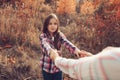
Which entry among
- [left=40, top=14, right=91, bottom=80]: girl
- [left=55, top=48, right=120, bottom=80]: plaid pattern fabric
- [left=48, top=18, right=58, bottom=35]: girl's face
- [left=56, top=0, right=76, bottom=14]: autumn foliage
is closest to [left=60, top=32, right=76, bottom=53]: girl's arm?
[left=40, top=14, right=91, bottom=80]: girl

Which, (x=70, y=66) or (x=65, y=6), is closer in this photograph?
(x=70, y=66)

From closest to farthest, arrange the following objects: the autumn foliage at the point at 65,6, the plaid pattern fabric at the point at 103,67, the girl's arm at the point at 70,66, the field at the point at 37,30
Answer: the plaid pattern fabric at the point at 103,67 → the girl's arm at the point at 70,66 → the field at the point at 37,30 → the autumn foliage at the point at 65,6

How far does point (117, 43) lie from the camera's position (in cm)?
684

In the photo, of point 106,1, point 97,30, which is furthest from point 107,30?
point 106,1

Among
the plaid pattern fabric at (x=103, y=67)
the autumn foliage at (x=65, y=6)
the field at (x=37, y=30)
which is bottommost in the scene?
the field at (x=37, y=30)

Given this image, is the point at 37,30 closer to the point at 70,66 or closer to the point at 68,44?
the point at 68,44

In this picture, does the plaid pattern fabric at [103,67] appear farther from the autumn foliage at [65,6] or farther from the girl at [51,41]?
the autumn foliage at [65,6]

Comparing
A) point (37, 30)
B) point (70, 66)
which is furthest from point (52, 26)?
point (37, 30)

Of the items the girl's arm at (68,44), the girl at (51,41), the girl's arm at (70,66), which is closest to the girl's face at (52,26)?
the girl at (51,41)

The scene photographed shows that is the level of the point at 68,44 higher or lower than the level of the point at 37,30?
higher

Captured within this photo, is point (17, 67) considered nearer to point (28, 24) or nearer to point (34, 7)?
point (28, 24)

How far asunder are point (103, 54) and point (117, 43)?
20.1ft

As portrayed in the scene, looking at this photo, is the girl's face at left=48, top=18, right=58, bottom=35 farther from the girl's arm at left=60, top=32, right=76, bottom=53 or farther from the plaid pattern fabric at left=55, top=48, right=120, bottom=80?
the plaid pattern fabric at left=55, top=48, right=120, bottom=80

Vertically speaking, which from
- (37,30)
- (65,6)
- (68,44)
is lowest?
(37,30)
